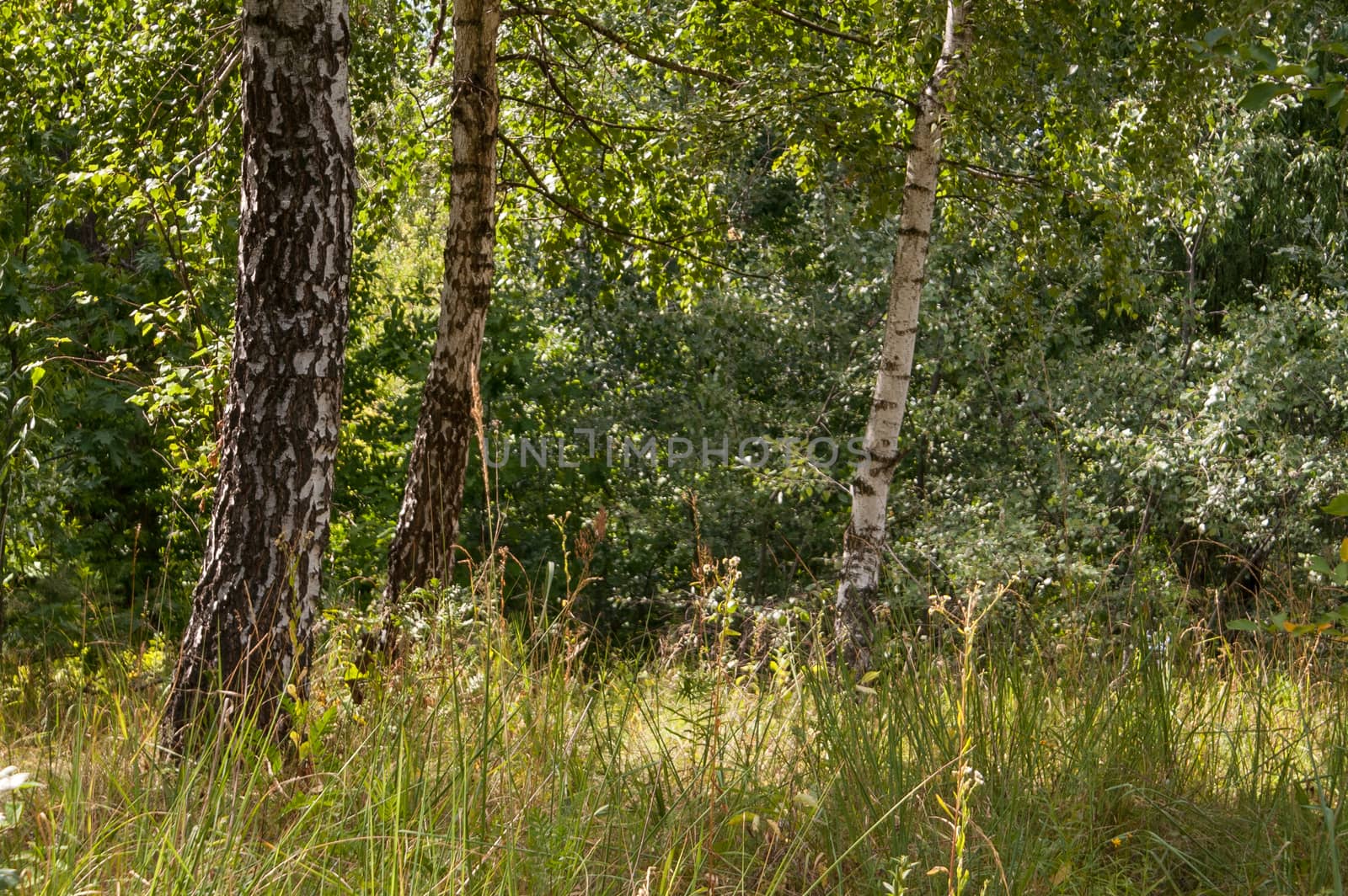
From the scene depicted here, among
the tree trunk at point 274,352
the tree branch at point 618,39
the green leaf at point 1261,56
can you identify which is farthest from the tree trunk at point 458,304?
the green leaf at point 1261,56

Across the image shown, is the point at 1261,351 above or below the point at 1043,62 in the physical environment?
below

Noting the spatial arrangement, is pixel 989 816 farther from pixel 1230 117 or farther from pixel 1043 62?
pixel 1230 117

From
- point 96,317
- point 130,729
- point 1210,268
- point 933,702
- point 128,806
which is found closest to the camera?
point 128,806

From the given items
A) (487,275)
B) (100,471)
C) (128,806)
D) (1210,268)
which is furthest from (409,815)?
(1210,268)

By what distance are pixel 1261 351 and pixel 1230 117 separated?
1.94 m

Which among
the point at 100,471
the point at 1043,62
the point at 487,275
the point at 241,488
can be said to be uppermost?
the point at 1043,62

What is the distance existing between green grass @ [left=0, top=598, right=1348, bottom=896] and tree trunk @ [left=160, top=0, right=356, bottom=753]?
227 millimetres

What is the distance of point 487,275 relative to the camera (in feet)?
17.6

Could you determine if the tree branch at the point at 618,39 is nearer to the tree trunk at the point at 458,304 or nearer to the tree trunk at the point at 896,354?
the tree trunk at the point at 458,304

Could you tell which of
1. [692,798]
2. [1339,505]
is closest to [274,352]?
[692,798]

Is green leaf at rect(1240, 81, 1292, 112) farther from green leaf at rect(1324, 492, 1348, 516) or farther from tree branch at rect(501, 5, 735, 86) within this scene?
tree branch at rect(501, 5, 735, 86)

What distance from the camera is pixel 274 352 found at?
3.25 metres

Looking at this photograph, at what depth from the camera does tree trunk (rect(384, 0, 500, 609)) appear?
5156mm

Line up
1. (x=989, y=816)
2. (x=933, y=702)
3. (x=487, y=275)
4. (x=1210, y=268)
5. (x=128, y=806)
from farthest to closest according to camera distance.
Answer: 1. (x=1210, y=268)
2. (x=487, y=275)
3. (x=933, y=702)
4. (x=989, y=816)
5. (x=128, y=806)
